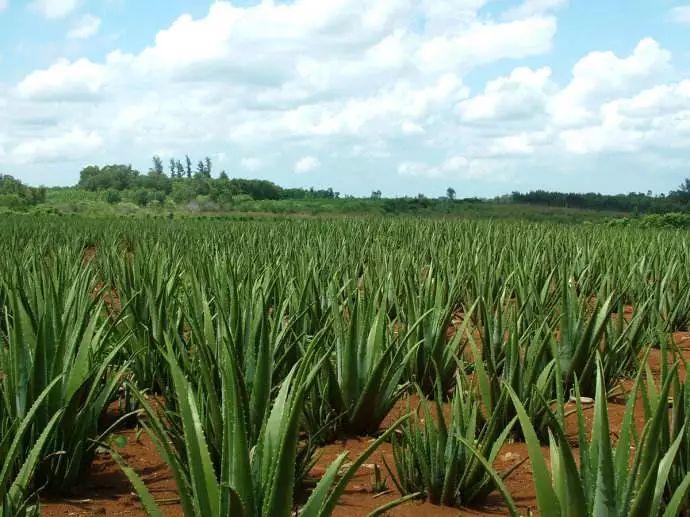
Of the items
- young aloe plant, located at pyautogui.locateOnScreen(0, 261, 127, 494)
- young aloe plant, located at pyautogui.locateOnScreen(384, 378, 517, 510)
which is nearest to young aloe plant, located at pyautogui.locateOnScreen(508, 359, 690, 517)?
young aloe plant, located at pyautogui.locateOnScreen(384, 378, 517, 510)

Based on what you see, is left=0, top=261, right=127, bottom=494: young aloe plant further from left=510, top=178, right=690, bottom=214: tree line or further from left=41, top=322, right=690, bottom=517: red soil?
left=510, top=178, right=690, bottom=214: tree line

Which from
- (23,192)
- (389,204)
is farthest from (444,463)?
(23,192)

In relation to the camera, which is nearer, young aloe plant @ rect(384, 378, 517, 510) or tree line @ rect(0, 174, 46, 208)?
young aloe plant @ rect(384, 378, 517, 510)

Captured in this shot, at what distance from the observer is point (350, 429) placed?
2.91 metres

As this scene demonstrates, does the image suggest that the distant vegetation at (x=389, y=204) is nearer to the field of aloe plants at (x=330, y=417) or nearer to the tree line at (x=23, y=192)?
the tree line at (x=23, y=192)

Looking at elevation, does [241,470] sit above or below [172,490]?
above

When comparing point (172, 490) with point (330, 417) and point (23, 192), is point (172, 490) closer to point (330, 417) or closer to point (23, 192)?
point (330, 417)

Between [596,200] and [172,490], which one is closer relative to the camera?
[172,490]

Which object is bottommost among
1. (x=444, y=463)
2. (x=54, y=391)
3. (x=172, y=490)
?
(x=172, y=490)

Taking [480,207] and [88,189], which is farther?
[88,189]

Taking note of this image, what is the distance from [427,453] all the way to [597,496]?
0.79 metres

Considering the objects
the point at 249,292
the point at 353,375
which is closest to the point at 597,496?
the point at 353,375

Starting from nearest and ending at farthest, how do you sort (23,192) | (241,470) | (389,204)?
1. (241,470)
2. (389,204)
3. (23,192)

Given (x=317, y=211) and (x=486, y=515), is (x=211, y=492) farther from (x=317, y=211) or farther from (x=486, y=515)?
(x=317, y=211)
